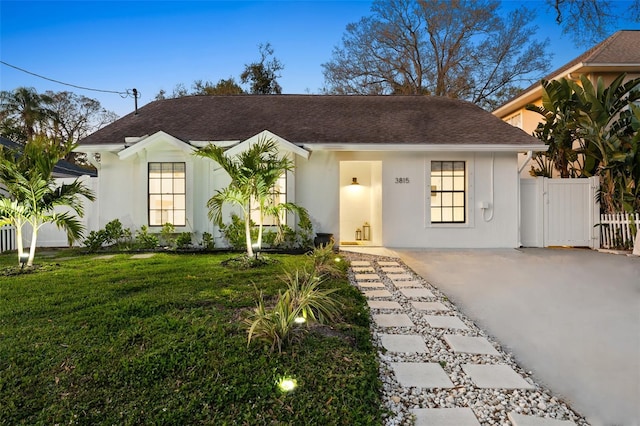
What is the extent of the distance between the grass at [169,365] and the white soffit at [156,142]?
4.85 metres

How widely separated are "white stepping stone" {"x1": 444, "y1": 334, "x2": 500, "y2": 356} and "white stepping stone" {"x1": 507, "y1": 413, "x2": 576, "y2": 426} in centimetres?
95

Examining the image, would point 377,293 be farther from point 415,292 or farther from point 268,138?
point 268,138

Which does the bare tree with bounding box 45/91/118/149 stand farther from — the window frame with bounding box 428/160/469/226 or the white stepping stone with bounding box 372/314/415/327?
the white stepping stone with bounding box 372/314/415/327

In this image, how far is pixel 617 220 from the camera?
937 cm

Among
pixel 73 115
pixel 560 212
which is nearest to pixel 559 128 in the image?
pixel 560 212

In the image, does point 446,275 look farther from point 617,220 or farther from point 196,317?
point 617,220

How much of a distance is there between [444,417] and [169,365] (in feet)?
6.16

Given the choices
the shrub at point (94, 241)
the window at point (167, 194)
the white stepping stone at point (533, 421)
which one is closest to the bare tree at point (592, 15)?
the white stepping stone at point (533, 421)

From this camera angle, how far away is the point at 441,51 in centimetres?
1972

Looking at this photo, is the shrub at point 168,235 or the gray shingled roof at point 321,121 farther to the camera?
the gray shingled roof at point 321,121

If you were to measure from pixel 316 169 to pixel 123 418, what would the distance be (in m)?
7.82

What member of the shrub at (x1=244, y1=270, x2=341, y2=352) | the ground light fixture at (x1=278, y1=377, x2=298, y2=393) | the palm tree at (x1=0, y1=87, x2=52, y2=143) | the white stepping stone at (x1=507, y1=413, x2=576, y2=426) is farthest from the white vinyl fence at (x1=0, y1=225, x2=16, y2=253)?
the palm tree at (x1=0, y1=87, x2=52, y2=143)

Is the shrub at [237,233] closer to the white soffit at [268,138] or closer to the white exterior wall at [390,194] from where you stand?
the white exterior wall at [390,194]

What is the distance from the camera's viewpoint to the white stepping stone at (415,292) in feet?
16.8
